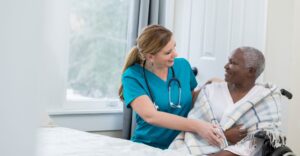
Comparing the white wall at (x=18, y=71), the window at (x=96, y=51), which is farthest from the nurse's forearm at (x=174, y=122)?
the white wall at (x=18, y=71)

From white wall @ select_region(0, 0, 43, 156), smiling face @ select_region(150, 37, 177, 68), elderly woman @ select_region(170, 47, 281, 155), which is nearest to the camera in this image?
white wall @ select_region(0, 0, 43, 156)

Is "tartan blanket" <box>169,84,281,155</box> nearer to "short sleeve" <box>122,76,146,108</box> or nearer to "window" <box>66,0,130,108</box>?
"short sleeve" <box>122,76,146,108</box>

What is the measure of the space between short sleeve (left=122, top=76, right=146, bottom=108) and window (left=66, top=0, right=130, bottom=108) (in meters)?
0.70

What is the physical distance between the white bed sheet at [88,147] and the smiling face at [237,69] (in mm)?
639

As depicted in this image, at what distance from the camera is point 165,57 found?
1.88 meters

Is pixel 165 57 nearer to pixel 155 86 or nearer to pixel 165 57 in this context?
pixel 165 57

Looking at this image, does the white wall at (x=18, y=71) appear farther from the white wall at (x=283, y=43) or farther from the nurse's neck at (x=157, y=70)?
the white wall at (x=283, y=43)

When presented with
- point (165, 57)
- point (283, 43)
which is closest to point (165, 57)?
point (165, 57)

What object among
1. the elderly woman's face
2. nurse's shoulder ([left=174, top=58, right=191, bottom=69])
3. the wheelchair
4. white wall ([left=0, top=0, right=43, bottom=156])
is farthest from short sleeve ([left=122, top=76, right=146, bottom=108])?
white wall ([left=0, top=0, right=43, bottom=156])

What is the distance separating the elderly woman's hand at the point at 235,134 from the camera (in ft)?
5.54

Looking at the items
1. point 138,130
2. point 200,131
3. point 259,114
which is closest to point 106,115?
point 138,130

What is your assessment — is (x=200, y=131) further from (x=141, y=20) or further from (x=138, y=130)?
(x=141, y=20)

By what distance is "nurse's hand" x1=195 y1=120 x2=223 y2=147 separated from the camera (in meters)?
1.67

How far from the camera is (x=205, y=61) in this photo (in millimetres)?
2559
